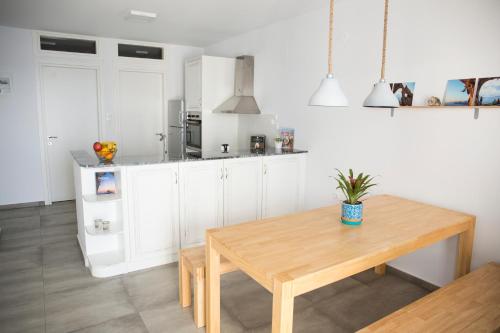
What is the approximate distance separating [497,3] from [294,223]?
2.02m

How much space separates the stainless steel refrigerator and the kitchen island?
2.24 m

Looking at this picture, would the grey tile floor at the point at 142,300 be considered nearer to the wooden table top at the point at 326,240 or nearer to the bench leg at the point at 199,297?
the bench leg at the point at 199,297

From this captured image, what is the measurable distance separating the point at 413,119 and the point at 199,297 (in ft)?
7.24

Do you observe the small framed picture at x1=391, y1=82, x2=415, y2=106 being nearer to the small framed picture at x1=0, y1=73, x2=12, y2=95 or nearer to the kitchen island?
the kitchen island

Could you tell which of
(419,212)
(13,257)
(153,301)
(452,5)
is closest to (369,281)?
(419,212)

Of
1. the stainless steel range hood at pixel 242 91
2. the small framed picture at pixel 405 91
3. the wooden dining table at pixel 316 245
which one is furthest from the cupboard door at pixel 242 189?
the small framed picture at pixel 405 91

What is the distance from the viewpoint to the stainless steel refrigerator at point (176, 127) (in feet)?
18.9

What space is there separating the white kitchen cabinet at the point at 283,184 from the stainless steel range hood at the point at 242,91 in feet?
3.47

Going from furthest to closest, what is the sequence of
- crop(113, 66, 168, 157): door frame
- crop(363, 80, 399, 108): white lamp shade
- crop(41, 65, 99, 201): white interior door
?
1. crop(113, 66, 168, 157): door frame
2. crop(41, 65, 99, 201): white interior door
3. crop(363, 80, 399, 108): white lamp shade

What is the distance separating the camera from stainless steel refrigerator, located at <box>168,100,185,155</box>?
5.77 meters

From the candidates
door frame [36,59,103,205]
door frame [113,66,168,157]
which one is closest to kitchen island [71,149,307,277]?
door frame [36,59,103,205]

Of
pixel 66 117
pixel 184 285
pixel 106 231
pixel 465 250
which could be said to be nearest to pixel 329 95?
pixel 465 250

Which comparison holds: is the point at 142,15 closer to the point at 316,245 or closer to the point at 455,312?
the point at 316,245

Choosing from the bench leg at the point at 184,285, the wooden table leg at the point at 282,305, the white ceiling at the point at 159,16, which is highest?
the white ceiling at the point at 159,16
